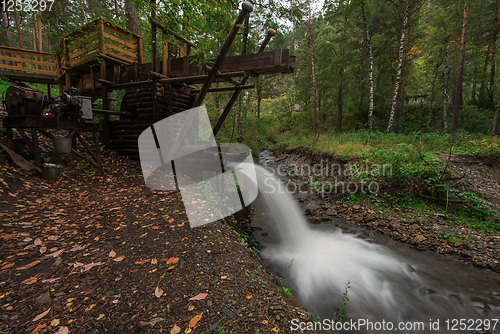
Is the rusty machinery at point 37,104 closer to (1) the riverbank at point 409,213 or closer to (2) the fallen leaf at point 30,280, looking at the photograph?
(2) the fallen leaf at point 30,280

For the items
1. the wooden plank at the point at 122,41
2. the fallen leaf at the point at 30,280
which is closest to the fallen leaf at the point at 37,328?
the fallen leaf at the point at 30,280

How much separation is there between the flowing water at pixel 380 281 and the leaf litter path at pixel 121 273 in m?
1.64

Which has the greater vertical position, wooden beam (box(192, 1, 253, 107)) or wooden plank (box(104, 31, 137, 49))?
wooden plank (box(104, 31, 137, 49))

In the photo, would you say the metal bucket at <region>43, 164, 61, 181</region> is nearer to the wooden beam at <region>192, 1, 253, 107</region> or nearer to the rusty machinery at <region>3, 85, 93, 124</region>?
the rusty machinery at <region>3, 85, 93, 124</region>

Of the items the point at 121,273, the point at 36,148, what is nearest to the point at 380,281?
the point at 121,273

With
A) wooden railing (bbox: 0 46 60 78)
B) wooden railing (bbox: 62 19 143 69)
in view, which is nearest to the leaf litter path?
wooden railing (bbox: 62 19 143 69)

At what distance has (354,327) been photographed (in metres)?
3.38

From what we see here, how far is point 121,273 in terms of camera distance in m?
2.84

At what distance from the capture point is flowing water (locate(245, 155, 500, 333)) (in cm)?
358

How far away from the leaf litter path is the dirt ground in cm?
1

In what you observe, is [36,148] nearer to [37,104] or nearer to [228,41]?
[37,104]

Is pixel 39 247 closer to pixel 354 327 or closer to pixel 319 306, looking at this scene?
pixel 319 306

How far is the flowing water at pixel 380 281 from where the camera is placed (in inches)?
141

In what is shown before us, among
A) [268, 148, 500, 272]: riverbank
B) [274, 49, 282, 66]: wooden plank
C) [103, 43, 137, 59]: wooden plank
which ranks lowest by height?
[268, 148, 500, 272]: riverbank
